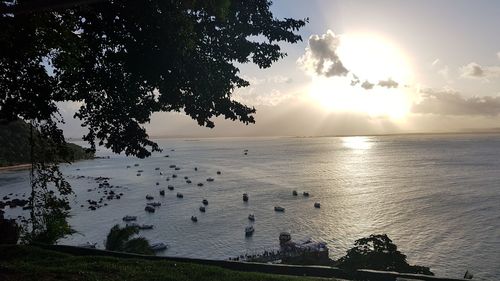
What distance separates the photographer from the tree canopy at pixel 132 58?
34.7 ft

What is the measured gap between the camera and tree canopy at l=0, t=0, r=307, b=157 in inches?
416

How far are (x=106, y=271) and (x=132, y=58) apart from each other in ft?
24.8

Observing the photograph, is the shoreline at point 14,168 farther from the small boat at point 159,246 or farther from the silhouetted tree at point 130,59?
the silhouetted tree at point 130,59

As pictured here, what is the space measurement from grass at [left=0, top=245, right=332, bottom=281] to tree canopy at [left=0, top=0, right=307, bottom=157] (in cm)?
424

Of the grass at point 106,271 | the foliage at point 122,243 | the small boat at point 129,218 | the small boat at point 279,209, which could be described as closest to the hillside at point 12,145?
the small boat at point 129,218

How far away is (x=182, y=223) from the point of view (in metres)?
55.1

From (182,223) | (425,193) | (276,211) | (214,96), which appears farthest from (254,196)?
(214,96)

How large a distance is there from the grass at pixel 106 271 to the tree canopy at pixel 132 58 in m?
4.24

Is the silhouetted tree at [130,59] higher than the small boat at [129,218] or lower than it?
higher

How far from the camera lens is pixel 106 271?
45.6 ft

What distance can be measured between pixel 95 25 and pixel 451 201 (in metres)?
67.5

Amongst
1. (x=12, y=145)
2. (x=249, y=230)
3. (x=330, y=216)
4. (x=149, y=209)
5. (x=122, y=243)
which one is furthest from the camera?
(x=12, y=145)

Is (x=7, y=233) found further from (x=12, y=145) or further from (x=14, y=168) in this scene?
(x=12, y=145)

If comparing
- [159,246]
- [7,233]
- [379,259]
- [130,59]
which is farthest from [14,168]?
[130,59]
